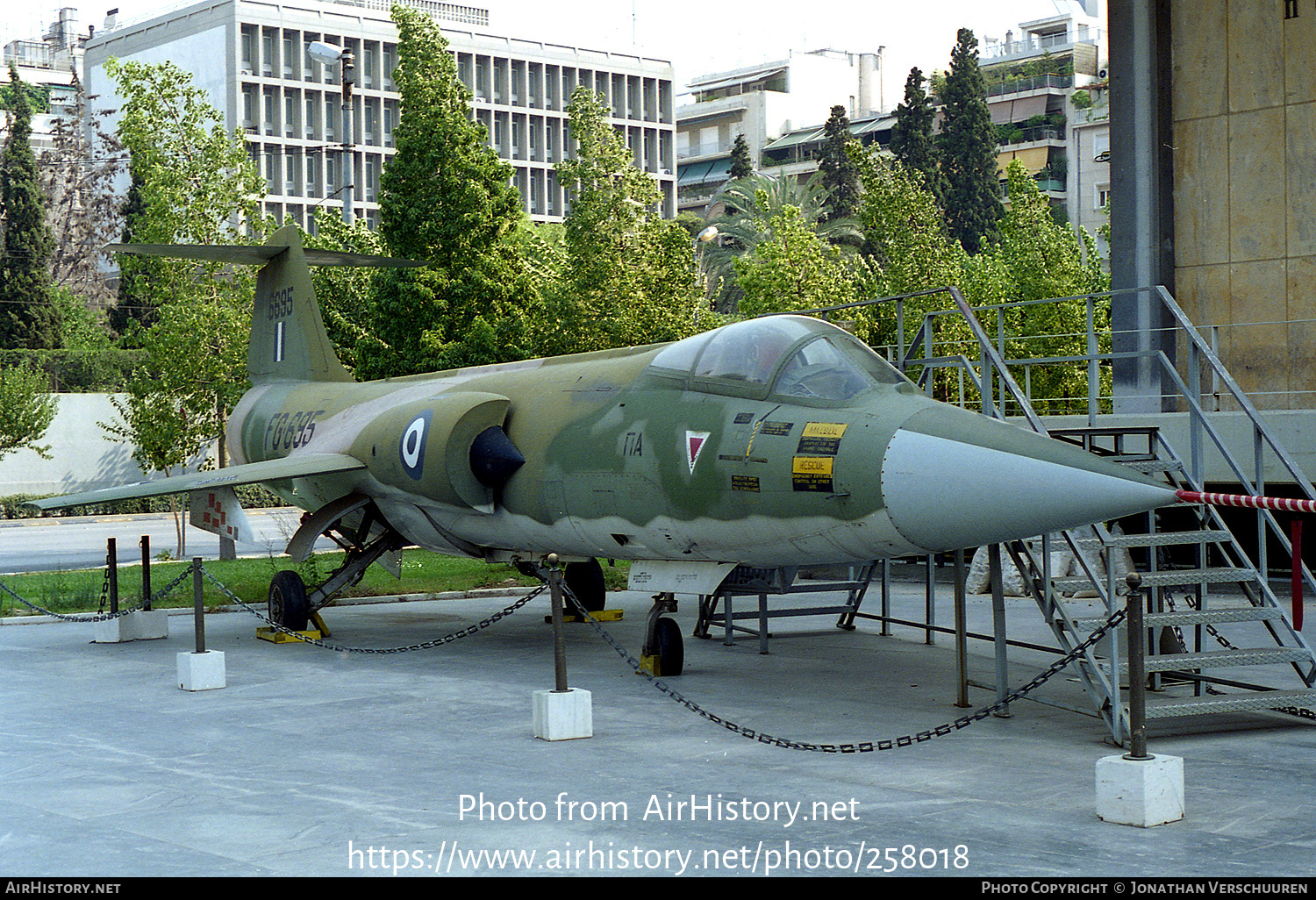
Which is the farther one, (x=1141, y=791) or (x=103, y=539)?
(x=103, y=539)

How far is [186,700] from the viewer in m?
10.8

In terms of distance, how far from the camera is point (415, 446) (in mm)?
12648

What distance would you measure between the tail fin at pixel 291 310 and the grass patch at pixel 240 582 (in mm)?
2503

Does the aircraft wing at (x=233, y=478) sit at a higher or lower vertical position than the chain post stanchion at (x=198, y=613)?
higher

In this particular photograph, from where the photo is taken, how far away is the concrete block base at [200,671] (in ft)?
36.6

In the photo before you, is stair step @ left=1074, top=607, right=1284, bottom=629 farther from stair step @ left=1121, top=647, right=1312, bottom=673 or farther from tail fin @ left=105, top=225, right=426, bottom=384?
tail fin @ left=105, top=225, right=426, bottom=384

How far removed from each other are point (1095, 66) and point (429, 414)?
96.6m

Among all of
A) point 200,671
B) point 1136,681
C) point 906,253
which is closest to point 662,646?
point 200,671

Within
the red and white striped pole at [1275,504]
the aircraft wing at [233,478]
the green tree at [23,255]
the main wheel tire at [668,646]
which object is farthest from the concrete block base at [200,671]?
the green tree at [23,255]

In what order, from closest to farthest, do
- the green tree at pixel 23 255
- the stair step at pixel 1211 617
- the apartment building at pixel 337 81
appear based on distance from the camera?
the stair step at pixel 1211 617, the green tree at pixel 23 255, the apartment building at pixel 337 81

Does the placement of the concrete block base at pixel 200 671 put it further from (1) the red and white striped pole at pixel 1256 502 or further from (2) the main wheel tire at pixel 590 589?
(1) the red and white striped pole at pixel 1256 502

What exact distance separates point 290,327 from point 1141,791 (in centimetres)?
1349

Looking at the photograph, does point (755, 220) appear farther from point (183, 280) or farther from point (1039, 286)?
point (183, 280)
